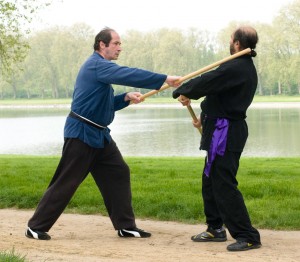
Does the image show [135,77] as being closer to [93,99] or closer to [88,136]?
[93,99]

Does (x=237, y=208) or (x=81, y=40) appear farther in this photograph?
(x=81, y=40)

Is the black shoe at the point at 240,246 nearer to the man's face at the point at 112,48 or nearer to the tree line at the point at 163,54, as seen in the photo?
the man's face at the point at 112,48

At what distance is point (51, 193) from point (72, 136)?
632 millimetres

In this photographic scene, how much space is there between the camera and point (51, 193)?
6.12 meters

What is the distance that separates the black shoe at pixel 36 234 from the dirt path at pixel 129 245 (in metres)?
0.07

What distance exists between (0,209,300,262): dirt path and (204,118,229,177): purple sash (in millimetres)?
899

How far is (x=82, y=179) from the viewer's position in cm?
621

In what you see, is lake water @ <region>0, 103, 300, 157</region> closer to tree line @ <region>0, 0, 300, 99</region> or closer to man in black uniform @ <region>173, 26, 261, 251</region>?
man in black uniform @ <region>173, 26, 261, 251</region>

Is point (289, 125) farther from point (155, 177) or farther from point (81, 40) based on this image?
point (81, 40)

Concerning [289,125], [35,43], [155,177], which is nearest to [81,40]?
[35,43]

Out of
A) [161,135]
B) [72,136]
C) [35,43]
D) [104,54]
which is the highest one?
[35,43]

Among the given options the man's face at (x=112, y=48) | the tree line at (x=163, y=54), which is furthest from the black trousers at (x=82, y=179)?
the tree line at (x=163, y=54)

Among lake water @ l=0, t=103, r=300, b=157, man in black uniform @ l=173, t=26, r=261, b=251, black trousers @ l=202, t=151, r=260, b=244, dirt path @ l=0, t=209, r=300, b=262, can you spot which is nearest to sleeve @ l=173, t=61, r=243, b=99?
man in black uniform @ l=173, t=26, r=261, b=251

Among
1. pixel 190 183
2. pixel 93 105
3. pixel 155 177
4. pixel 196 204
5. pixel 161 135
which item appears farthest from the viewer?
pixel 161 135
